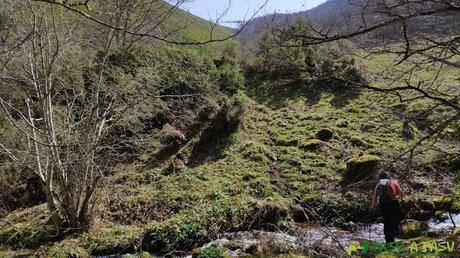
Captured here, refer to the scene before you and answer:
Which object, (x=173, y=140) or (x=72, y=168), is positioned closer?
(x=72, y=168)

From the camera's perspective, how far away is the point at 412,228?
764 cm

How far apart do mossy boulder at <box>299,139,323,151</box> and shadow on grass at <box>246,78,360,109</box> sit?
360 centimetres

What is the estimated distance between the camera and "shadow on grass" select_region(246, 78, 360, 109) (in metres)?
16.2

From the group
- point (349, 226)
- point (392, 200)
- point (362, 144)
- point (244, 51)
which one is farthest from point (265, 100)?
point (392, 200)

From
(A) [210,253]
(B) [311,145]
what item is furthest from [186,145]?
(A) [210,253]

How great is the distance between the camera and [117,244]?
786cm

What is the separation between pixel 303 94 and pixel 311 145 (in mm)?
5319

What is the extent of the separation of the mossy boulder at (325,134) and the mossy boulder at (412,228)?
5181 mm

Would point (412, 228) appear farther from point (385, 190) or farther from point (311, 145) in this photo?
point (311, 145)

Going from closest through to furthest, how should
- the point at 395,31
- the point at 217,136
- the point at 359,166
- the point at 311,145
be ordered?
the point at 395,31 < the point at 359,166 < the point at 311,145 < the point at 217,136

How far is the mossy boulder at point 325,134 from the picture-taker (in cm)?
1285

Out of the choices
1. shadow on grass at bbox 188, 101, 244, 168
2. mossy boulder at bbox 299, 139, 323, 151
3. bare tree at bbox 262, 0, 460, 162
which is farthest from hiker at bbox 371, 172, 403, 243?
shadow on grass at bbox 188, 101, 244, 168

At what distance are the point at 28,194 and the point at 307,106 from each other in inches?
420

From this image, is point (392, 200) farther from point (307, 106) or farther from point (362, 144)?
point (307, 106)
